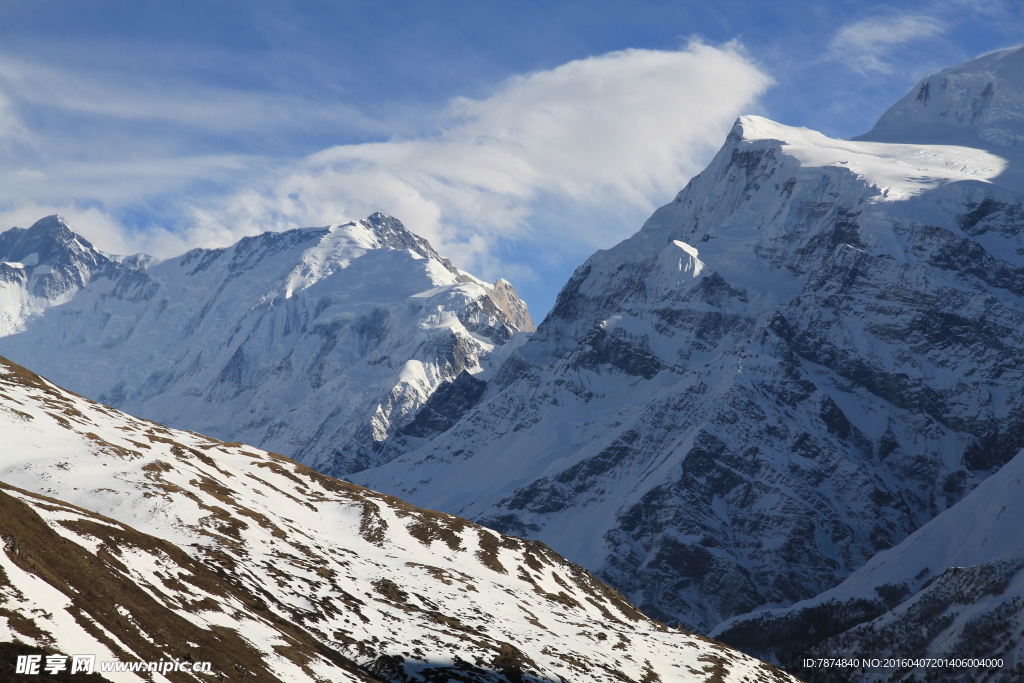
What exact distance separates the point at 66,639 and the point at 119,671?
139 inches

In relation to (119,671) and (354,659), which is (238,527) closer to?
(354,659)

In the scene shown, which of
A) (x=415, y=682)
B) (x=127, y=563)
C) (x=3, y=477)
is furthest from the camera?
(x=3, y=477)

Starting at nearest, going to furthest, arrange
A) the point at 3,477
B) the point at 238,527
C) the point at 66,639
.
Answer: the point at 66,639 < the point at 3,477 < the point at 238,527

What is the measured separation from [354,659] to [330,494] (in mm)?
70114

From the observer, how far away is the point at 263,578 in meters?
94.6

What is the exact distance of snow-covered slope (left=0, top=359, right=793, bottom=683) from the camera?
Answer: 6700 centimetres

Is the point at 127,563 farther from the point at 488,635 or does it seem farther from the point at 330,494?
the point at 330,494

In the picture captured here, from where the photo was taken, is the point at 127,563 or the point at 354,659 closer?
the point at 127,563

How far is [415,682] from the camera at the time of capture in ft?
270

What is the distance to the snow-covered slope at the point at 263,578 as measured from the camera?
6700 cm

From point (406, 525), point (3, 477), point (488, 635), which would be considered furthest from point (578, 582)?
point (3, 477)

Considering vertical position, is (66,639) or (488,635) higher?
(488,635)

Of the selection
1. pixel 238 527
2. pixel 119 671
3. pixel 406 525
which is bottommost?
pixel 119 671

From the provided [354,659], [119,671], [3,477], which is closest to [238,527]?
[3,477]
